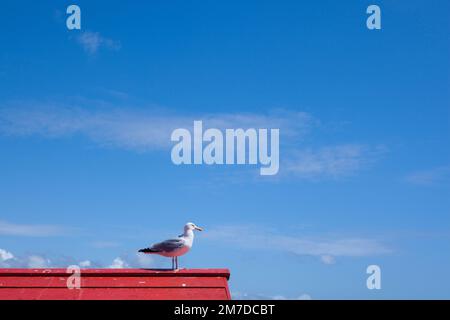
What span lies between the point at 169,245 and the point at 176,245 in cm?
15

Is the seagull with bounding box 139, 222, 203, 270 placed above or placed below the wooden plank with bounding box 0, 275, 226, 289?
above

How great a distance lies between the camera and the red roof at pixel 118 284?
10203 millimetres

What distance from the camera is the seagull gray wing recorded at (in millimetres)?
13734

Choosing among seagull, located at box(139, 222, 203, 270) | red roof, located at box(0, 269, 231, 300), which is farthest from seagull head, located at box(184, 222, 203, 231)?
red roof, located at box(0, 269, 231, 300)

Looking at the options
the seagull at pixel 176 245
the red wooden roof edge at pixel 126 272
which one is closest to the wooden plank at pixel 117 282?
the red wooden roof edge at pixel 126 272

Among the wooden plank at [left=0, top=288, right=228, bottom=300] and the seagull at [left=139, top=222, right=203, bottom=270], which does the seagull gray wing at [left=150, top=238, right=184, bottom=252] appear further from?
the wooden plank at [left=0, top=288, right=228, bottom=300]

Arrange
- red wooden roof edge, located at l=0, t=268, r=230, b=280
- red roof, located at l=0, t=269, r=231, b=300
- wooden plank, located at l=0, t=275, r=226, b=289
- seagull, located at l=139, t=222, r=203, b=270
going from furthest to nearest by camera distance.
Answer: seagull, located at l=139, t=222, r=203, b=270 → red wooden roof edge, located at l=0, t=268, r=230, b=280 → wooden plank, located at l=0, t=275, r=226, b=289 → red roof, located at l=0, t=269, r=231, b=300

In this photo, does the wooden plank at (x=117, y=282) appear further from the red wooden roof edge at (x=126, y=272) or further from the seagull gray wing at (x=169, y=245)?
the seagull gray wing at (x=169, y=245)

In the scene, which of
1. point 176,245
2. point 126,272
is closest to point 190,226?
point 176,245

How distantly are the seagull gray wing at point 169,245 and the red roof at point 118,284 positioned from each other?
6.74ft

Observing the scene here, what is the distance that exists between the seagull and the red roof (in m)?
2.03

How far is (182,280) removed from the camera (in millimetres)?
10898
